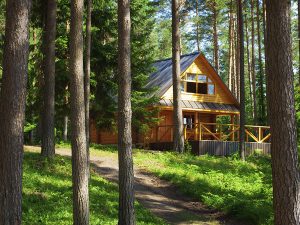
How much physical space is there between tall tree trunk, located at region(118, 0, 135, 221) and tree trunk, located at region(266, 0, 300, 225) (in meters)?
3.41

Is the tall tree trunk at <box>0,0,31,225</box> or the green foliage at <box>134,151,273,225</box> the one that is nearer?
the tall tree trunk at <box>0,0,31,225</box>

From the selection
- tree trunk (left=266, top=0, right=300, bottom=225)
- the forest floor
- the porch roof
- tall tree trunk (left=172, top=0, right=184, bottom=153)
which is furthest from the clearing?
the porch roof

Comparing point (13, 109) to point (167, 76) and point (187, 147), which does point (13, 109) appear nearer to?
point (187, 147)

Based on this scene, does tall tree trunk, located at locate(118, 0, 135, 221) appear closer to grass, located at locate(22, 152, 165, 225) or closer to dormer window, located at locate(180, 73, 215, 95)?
grass, located at locate(22, 152, 165, 225)

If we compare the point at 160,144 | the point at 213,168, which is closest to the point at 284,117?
the point at 213,168

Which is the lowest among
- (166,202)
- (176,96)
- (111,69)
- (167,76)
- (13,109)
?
(166,202)

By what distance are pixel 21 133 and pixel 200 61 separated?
21648 mm

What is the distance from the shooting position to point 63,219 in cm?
962

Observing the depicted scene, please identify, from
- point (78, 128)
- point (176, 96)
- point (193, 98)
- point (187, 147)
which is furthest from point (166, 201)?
point (193, 98)

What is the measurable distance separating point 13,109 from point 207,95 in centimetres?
2203

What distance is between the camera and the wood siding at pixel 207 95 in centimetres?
2662

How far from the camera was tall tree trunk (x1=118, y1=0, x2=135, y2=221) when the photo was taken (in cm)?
868

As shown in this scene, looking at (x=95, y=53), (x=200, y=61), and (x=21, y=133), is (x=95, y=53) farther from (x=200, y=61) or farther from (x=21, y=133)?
(x=21, y=133)

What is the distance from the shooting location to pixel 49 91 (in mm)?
14945
